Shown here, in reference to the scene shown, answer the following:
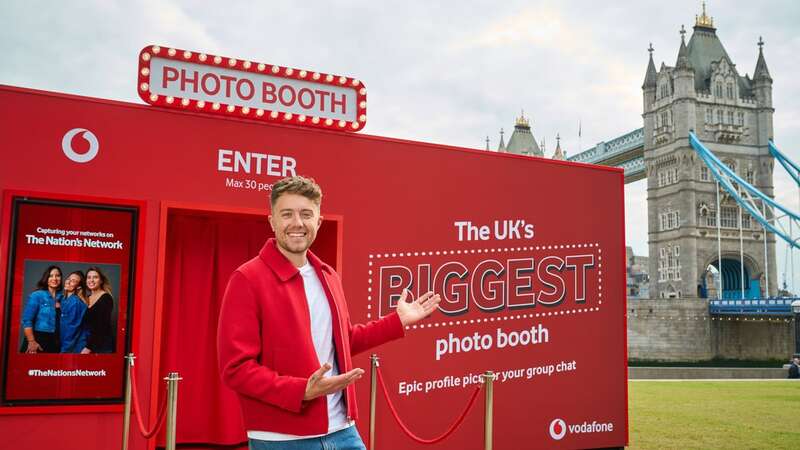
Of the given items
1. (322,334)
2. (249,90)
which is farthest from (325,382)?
(249,90)

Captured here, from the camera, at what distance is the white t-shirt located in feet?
9.75

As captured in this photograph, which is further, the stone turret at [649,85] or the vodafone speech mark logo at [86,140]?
the stone turret at [649,85]

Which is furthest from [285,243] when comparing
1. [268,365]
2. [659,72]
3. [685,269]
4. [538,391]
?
[659,72]

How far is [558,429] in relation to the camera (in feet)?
29.8

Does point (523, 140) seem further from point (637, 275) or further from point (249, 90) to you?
point (249, 90)

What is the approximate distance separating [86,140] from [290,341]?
195 inches

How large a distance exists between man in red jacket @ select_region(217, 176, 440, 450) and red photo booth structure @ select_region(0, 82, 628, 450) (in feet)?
14.2

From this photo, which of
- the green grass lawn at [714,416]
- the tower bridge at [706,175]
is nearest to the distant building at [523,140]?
the tower bridge at [706,175]

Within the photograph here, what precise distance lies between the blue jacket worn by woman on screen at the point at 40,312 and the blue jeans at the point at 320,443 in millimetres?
4360

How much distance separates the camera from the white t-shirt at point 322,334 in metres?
2.97

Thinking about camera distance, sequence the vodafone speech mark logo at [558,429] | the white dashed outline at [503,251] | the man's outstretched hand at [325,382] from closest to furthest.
Result: the man's outstretched hand at [325,382] → the white dashed outline at [503,251] → the vodafone speech mark logo at [558,429]

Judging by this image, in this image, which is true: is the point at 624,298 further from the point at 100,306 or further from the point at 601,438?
the point at 100,306

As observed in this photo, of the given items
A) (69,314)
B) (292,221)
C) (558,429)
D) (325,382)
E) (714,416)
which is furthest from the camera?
(714,416)

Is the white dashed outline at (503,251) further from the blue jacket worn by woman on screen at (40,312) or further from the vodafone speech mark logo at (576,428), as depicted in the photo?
the blue jacket worn by woman on screen at (40,312)
